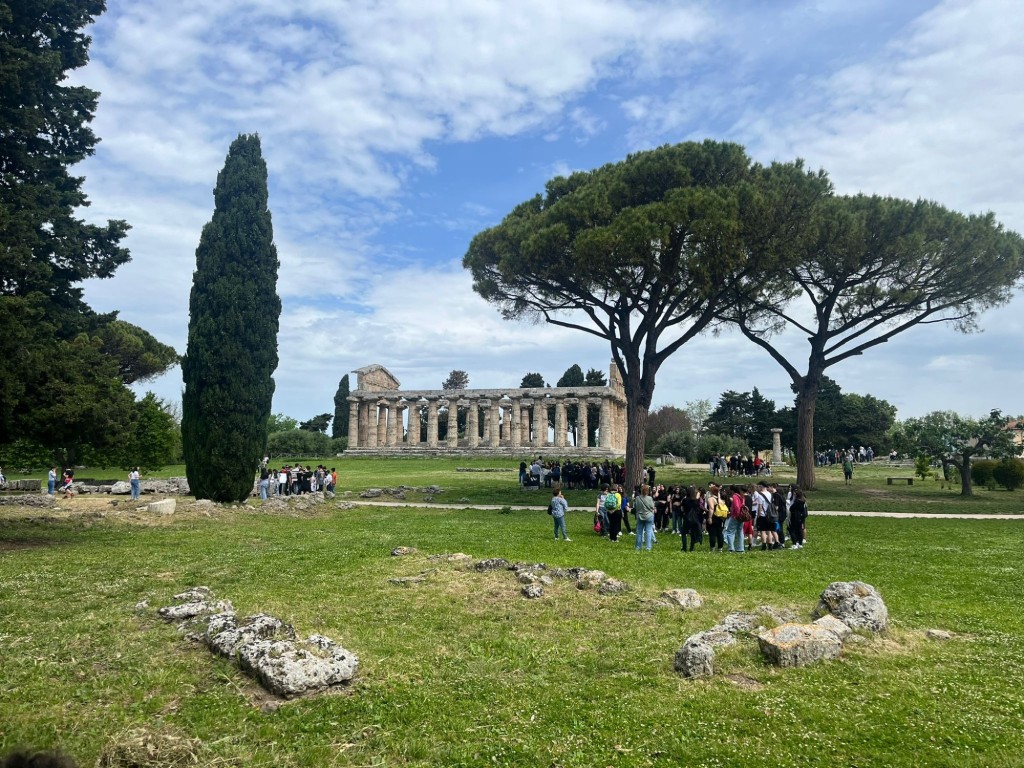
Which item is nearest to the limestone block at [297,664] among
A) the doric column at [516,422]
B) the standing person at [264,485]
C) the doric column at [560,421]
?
the standing person at [264,485]

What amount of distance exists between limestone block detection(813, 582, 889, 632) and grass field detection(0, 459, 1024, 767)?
33cm

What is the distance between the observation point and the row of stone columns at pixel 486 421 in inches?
2697

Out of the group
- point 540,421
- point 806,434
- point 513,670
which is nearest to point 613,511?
point 513,670

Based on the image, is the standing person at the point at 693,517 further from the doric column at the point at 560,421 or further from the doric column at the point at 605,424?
the doric column at the point at 560,421

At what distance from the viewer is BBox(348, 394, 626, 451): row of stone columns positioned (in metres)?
68.5

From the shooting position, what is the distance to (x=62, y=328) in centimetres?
1912

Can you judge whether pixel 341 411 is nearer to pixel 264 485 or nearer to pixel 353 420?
pixel 353 420

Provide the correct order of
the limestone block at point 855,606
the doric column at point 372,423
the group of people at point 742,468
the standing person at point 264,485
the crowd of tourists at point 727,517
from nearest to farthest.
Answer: the limestone block at point 855,606 → the crowd of tourists at point 727,517 → the standing person at point 264,485 → the group of people at point 742,468 → the doric column at point 372,423

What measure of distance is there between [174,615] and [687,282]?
24469mm

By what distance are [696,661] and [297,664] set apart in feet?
13.5

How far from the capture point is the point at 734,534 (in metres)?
16.7

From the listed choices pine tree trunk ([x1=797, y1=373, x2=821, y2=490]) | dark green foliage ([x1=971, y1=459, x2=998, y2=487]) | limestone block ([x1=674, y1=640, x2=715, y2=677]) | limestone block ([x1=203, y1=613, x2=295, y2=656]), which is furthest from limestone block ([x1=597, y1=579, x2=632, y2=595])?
dark green foliage ([x1=971, y1=459, x2=998, y2=487])

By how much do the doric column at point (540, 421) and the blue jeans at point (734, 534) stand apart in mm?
51997

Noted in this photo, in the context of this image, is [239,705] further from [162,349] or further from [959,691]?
[162,349]
